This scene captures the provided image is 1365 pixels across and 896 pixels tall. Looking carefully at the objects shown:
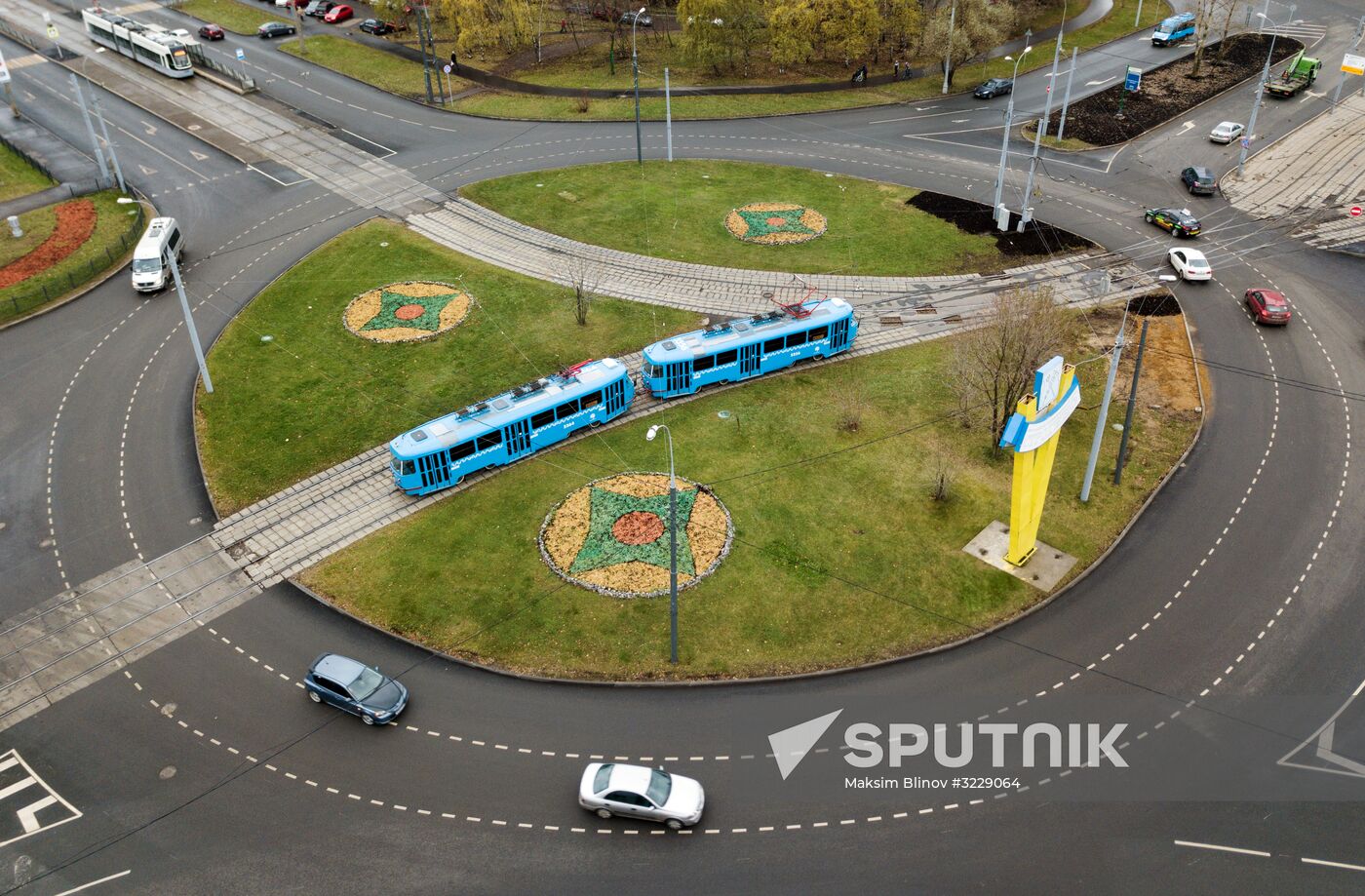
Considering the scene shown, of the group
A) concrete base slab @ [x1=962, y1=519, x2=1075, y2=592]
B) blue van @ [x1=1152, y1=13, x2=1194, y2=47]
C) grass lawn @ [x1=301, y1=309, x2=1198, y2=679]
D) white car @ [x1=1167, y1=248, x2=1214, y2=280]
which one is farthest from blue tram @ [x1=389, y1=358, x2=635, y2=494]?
blue van @ [x1=1152, y1=13, x2=1194, y2=47]

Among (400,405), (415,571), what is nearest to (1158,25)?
(400,405)

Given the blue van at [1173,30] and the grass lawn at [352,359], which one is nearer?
the grass lawn at [352,359]

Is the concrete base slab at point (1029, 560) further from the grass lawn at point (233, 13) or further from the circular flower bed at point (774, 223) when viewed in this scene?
the grass lawn at point (233, 13)

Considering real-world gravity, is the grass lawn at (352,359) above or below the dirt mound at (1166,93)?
below

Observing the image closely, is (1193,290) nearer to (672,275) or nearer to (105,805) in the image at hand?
(672,275)

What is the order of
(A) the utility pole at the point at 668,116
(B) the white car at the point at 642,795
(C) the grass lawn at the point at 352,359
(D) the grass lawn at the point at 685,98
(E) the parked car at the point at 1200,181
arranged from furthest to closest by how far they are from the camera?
(D) the grass lawn at the point at 685,98, (A) the utility pole at the point at 668,116, (E) the parked car at the point at 1200,181, (C) the grass lawn at the point at 352,359, (B) the white car at the point at 642,795

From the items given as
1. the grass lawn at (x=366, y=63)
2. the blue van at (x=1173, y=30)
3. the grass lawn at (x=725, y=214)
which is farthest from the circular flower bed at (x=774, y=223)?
the blue van at (x=1173, y=30)

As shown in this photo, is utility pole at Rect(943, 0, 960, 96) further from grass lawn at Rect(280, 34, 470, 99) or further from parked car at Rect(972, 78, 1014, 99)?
grass lawn at Rect(280, 34, 470, 99)

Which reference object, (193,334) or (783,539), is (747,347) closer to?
(783,539)
